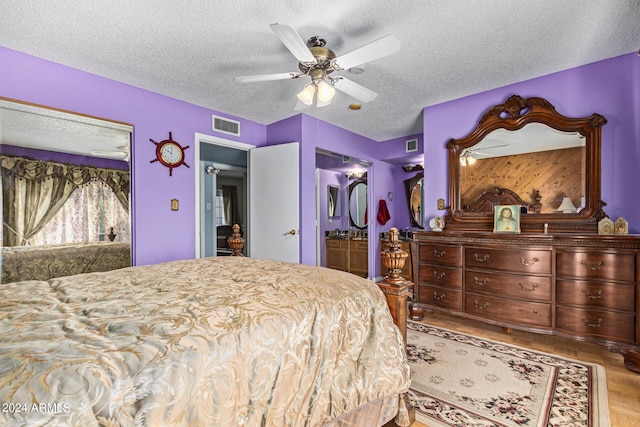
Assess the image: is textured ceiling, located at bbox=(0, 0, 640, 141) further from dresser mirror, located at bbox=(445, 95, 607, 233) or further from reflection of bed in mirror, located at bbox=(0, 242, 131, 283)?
reflection of bed in mirror, located at bbox=(0, 242, 131, 283)

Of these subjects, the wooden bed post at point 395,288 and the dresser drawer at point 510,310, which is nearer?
the wooden bed post at point 395,288

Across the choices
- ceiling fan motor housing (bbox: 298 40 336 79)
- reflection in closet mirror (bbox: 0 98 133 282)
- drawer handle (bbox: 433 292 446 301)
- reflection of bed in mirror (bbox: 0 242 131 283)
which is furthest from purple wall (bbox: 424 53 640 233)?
reflection of bed in mirror (bbox: 0 242 131 283)

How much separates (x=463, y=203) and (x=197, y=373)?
322 centimetres

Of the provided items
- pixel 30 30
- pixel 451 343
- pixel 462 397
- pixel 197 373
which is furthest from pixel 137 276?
pixel 451 343

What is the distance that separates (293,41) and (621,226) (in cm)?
285

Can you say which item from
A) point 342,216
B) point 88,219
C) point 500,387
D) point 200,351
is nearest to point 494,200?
point 500,387

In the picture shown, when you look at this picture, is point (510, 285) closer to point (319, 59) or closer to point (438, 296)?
point (438, 296)

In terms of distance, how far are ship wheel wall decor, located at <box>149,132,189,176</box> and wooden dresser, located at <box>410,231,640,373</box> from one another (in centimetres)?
269

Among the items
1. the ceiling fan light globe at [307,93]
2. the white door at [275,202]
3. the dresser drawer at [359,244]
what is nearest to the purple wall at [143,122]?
the white door at [275,202]

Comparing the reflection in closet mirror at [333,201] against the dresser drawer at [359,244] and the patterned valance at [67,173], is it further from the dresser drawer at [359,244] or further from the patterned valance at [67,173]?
the patterned valance at [67,173]

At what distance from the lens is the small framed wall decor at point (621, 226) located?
235 centimetres

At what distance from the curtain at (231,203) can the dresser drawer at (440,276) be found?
146 inches

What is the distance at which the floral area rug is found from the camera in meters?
1.64

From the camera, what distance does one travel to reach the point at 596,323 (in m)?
2.28
